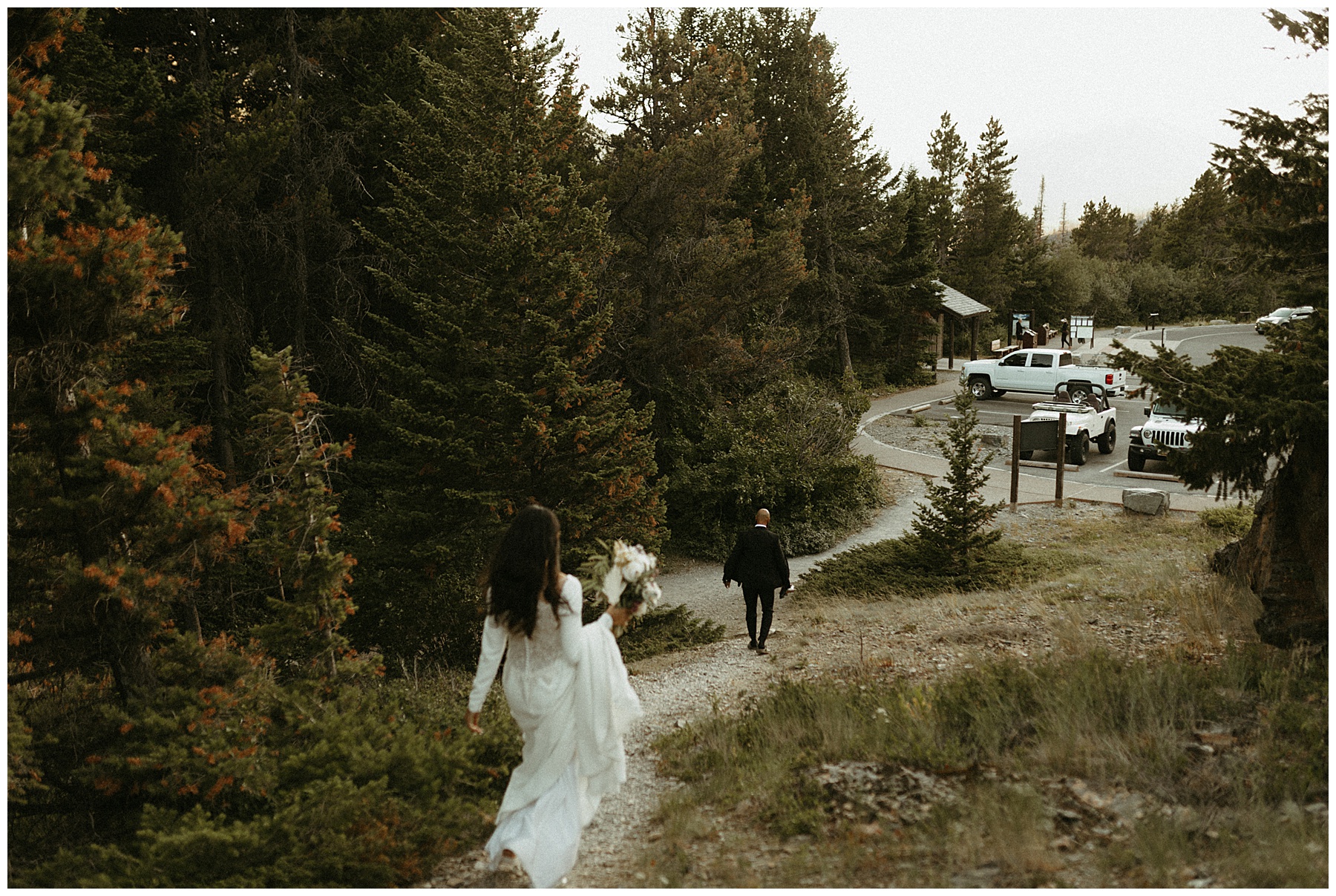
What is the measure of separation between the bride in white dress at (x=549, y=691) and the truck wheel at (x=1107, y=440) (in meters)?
22.5

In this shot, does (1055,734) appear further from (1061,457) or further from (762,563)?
(1061,457)

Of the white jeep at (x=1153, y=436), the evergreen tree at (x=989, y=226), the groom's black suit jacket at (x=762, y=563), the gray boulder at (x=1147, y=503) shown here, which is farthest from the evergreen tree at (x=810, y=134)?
the groom's black suit jacket at (x=762, y=563)

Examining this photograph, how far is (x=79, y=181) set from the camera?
6.14 m

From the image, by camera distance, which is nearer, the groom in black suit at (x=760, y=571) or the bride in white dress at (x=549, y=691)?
the bride in white dress at (x=549, y=691)

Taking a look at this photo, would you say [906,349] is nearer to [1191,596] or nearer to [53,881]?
[1191,596]

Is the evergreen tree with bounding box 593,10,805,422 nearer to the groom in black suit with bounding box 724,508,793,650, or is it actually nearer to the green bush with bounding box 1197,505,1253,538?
the groom in black suit with bounding box 724,508,793,650

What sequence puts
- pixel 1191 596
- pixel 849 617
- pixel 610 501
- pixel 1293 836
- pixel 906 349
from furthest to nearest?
pixel 906 349
pixel 610 501
pixel 849 617
pixel 1191 596
pixel 1293 836

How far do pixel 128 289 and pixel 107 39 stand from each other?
12.7 m

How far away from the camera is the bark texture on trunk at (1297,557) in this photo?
7.08m

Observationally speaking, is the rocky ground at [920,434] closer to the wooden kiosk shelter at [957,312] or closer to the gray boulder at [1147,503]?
the gray boulder at [1147,503]

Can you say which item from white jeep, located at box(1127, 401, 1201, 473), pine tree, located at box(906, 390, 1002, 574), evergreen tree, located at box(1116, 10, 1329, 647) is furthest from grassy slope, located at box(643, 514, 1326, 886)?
white jeep, located at box(1127, 401, 1201, 473)

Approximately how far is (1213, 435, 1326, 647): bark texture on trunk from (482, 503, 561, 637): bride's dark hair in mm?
6510

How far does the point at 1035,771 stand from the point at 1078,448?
63.4ft

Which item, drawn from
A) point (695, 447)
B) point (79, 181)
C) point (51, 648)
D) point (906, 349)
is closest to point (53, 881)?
point (51, 648)
